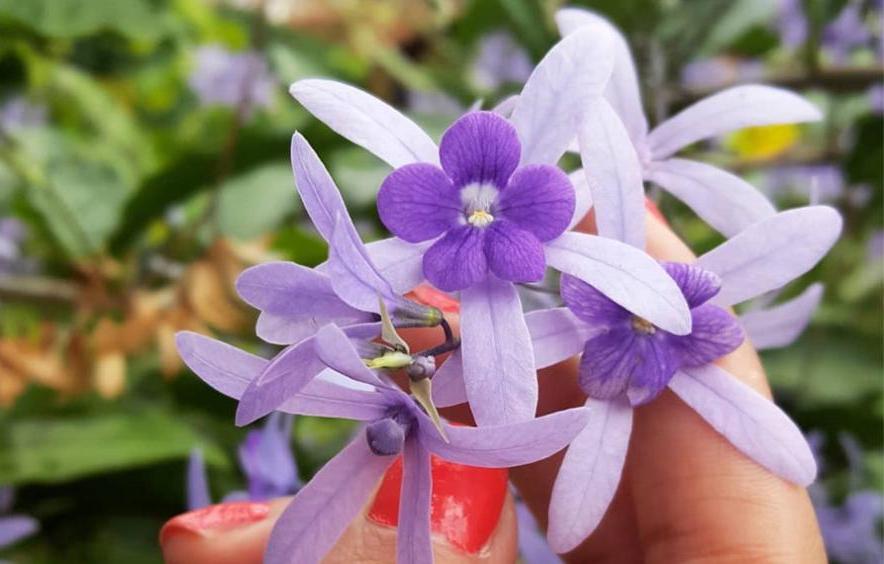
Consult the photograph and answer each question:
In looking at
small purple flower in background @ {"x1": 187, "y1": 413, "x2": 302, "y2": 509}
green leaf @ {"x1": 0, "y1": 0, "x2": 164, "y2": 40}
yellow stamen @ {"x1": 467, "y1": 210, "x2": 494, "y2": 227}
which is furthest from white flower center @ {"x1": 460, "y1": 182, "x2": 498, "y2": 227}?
green leaf @ {"x1": 0, "y1": 0, "x2": 164, "y2": 40}

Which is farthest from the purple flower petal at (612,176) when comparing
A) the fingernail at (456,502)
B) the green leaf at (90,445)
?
the green leaf at (90,445)

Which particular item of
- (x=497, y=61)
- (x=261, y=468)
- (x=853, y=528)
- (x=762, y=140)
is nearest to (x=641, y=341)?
(x=261, y=468)

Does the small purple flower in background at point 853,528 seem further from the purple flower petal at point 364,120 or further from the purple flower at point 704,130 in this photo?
the purple flower petal at point 364,120

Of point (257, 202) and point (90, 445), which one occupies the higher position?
point (257, 202)

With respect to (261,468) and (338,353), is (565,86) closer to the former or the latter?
(338,353)

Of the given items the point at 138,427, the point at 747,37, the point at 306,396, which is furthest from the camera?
the point at 747,37

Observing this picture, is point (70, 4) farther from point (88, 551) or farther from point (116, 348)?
point (88, 551)

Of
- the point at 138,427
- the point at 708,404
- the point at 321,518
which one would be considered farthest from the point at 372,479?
the point at 138,427
